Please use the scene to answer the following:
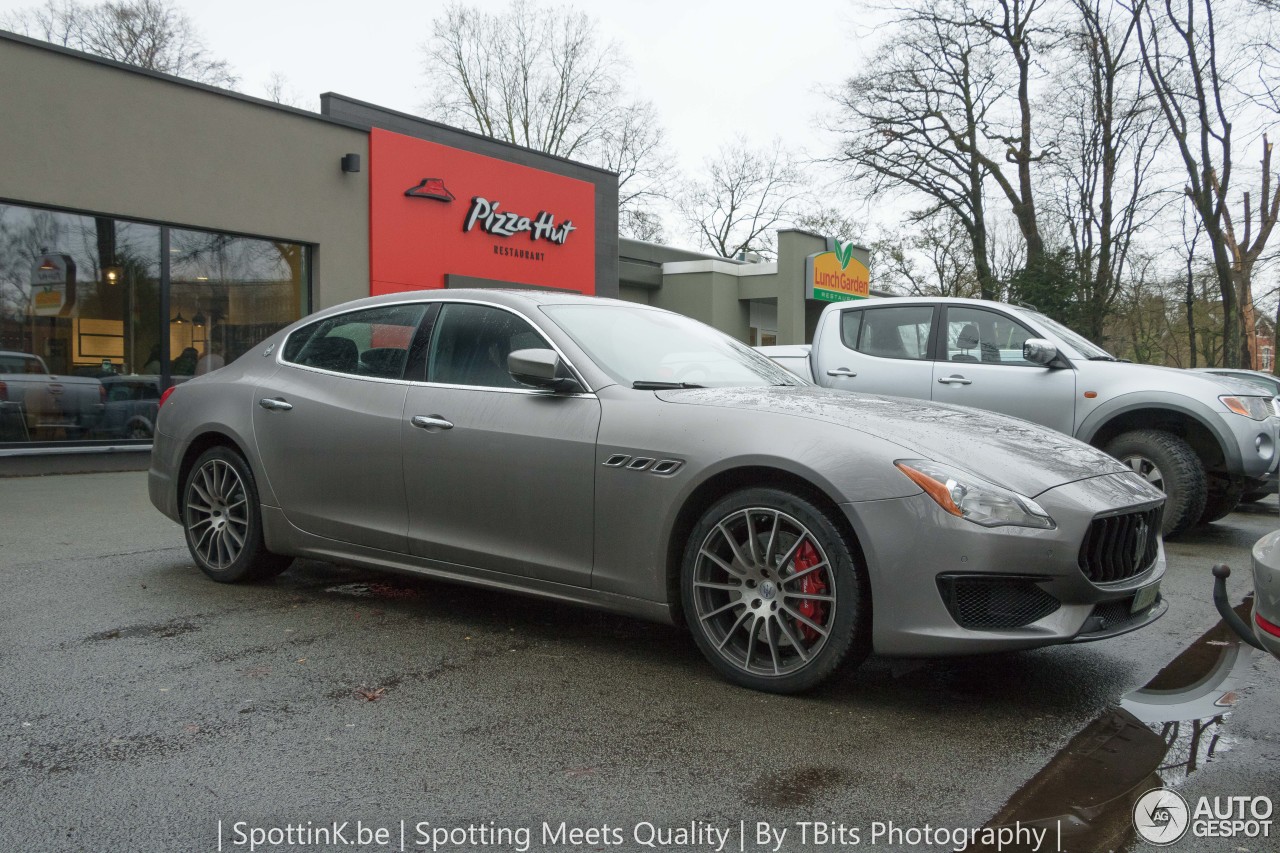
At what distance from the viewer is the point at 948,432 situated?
390 cm

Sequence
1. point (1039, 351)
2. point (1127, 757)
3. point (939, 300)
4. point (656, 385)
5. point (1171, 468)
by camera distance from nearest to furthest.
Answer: point (1127, 757) < point (656, 385) < point (1171, 468) < point (1039, 351) < point (939, 300)

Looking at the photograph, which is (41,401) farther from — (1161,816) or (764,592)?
(1161,816)

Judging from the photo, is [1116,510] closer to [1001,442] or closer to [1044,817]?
[1001,442]

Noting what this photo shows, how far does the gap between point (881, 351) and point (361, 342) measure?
17.3 ft

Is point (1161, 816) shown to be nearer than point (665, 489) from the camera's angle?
Yes

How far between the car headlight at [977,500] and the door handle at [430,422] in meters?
2.03

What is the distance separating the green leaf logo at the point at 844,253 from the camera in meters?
30.3

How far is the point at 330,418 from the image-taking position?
5090 mm

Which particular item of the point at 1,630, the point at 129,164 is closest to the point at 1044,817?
the point at 1,630

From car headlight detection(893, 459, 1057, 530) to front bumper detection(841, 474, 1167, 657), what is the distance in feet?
0.09

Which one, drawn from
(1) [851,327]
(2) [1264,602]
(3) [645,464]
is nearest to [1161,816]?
(2) [1264,602]

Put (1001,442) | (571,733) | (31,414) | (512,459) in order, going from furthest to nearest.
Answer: (31,414) < (512,459) < (1001,442) < (571,733)

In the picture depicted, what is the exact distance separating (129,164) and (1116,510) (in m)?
12.4

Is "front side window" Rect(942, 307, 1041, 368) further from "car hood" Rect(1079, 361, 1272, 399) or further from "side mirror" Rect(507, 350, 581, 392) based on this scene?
"side mirror" Rect(507, 350, 581, 392)
